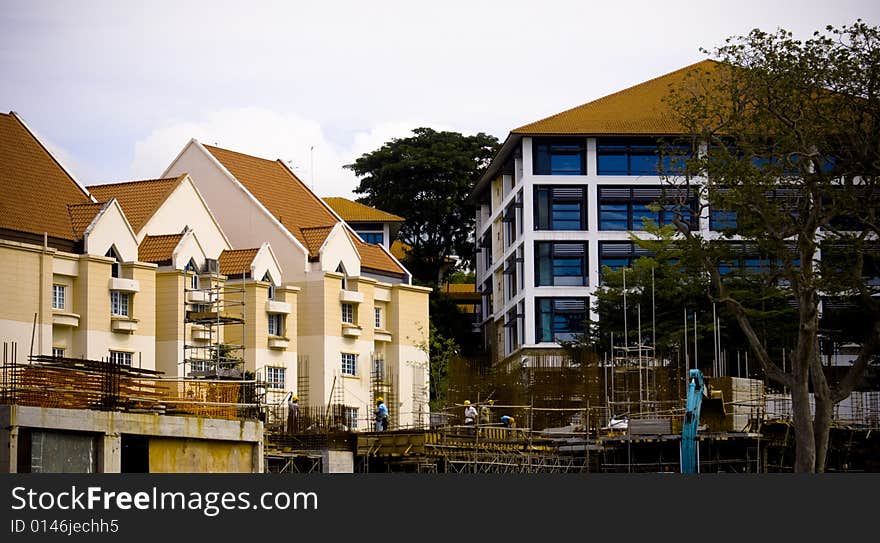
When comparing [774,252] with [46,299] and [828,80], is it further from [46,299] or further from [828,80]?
[46,299]

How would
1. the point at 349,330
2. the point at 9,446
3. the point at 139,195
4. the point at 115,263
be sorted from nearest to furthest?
the point at 9,446
the point at 115,263
the point at 139,195
the point at 349,330

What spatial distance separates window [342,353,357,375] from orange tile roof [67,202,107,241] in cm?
1418

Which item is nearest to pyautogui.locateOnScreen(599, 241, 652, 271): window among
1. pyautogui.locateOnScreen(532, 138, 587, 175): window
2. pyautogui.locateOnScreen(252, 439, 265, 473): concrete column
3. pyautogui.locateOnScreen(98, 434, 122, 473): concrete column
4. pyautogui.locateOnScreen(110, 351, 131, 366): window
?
pyautogui.locateOnScreen(532, 138, 587, 175): window

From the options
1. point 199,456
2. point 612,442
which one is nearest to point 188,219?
point 612,442

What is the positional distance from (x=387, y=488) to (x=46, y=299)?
27.8 metres

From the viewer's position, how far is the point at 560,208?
83.0 metres

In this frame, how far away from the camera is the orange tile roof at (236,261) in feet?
206

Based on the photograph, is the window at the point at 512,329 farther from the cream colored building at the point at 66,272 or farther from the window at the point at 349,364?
the cream colored building at the point at 66,272

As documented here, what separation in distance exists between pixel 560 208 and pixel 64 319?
34373 millimetres

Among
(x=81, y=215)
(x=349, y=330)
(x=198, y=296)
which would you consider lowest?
(x=349, y=330)

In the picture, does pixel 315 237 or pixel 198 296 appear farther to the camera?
pixel 315 237

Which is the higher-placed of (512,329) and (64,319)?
(512,329)

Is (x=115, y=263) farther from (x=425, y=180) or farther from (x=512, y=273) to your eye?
(x=425, y=180)

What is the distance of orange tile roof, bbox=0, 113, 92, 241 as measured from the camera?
55406 millimetres
